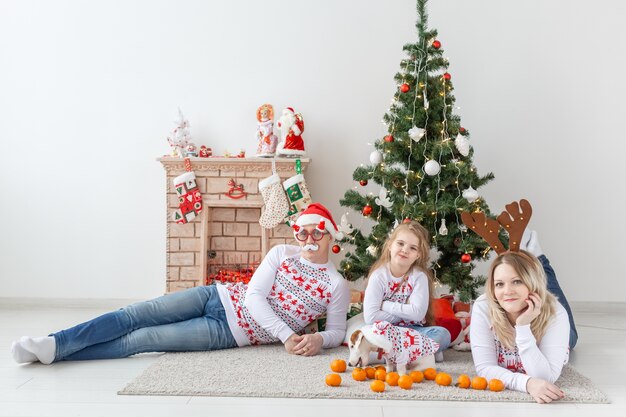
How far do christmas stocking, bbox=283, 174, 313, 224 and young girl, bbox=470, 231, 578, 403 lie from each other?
5.57 feet

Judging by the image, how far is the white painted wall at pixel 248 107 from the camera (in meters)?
4.10

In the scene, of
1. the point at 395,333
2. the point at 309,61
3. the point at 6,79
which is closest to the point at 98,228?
the point at 6,79

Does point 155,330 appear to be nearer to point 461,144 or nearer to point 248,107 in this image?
point 461,144

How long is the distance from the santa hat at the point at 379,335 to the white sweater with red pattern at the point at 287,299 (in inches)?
17.7

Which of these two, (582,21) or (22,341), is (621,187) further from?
(22,341)

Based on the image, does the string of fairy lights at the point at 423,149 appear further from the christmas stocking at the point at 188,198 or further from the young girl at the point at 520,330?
the christmas stocking at the point at 188,198

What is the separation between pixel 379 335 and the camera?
7.79ft

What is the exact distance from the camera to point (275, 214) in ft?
12.8

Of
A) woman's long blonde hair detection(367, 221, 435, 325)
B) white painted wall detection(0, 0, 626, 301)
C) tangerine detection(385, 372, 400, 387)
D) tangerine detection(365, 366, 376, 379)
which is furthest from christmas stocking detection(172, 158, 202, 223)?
tangerine detection(385, 372, 400, 387)

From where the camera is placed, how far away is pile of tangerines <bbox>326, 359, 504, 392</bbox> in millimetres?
2258

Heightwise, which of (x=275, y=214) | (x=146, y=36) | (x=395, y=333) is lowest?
(x=395, y=333)

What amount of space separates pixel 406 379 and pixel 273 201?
1.80m

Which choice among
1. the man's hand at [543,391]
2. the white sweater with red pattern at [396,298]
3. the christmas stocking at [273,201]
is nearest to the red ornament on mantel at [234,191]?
the christmas stocking at [273,201]

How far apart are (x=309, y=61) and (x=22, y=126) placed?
1.86 metres
